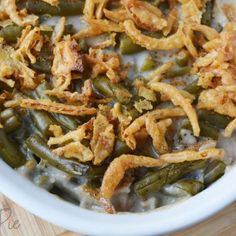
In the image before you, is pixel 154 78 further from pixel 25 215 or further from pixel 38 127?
pixel 25 215

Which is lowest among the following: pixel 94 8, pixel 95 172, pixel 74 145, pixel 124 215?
pixel 124 215

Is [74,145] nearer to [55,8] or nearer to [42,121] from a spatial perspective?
[42,121]

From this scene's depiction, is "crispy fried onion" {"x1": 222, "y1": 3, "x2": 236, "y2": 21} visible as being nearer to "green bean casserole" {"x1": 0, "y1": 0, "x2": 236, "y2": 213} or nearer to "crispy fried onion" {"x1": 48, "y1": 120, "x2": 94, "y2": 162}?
"green bean casserole" {"x1": 0, "y1": 0, "x2": 236, "y2": 213}

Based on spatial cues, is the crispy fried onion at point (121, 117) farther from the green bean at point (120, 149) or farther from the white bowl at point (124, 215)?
the white bowl at point (124, 215)

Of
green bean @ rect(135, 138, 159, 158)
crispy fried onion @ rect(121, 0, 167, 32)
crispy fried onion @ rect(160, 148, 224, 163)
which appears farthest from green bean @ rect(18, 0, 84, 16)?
crispy fried onion @ rect(160, 148, 224, 163)

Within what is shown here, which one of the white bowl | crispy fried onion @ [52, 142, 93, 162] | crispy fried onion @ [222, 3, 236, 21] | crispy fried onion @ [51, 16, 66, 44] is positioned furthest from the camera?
crispy fried onion @ [222, 3, 236, 21]

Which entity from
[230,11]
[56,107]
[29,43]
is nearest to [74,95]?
[56,107]
